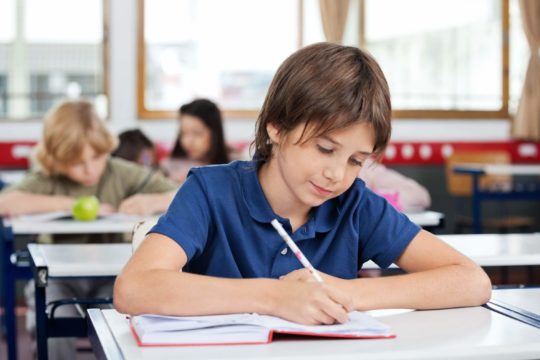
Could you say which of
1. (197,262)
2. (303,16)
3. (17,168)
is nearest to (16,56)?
(17,168)

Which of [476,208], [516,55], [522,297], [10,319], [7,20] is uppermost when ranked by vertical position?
[7,20]

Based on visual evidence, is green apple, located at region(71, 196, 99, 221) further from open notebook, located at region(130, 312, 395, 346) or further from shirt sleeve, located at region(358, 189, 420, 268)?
open notebook, located at region(130, 312, 395, 346)

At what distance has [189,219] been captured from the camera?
168 cm

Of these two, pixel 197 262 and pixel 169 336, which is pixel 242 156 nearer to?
pixel 197 262

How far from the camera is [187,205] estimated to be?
1704mm

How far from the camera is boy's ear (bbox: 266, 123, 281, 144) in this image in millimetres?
1703

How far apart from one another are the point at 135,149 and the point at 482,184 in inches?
114

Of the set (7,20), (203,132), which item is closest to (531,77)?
(203,132)

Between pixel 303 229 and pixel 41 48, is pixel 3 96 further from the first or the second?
pixel 303 229

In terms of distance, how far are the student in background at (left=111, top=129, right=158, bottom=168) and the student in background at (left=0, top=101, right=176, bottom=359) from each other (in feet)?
3.95

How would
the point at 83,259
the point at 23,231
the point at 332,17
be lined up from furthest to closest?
the point at 332,17, the point at 23,231, the point at 83,259

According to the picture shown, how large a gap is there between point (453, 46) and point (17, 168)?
11.1 feet

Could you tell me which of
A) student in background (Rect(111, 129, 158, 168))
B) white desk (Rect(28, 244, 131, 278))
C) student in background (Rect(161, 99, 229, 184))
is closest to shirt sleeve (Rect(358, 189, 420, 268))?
white desk (Rect(28, 244, 131, 278))

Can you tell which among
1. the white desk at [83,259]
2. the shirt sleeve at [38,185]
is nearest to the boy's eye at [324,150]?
the white desk at [83,259]
